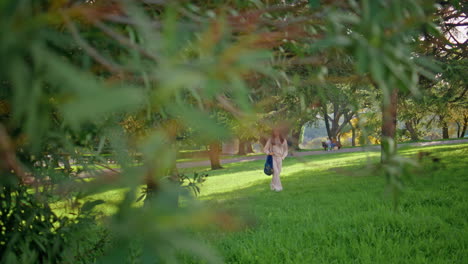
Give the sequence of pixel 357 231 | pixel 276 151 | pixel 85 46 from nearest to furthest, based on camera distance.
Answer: pixel 85 46
pixel 357 231
pixel 276 151

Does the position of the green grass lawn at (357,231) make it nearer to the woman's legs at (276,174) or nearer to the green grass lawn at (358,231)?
the green grass lawn at (358,231)

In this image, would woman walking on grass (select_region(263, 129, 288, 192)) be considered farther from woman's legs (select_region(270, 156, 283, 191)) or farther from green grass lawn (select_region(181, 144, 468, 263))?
green grass lawn (select_region(181, 144, 468, 263))

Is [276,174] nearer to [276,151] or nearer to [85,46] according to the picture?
[276,151]

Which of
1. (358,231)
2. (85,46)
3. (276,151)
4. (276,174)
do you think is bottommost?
(358,231)

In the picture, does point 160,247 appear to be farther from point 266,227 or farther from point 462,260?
point 266,227

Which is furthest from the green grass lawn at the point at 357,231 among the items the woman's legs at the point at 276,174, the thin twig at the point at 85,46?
the woman's legs at the point at 276,174

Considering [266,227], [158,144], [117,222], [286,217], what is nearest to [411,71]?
[158,144]

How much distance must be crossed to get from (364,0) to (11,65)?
0.75m

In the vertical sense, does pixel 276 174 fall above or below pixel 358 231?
above

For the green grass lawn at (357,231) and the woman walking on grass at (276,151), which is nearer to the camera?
the green grass lawn at (357,231)

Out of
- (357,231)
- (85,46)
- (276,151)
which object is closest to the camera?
(85,46)

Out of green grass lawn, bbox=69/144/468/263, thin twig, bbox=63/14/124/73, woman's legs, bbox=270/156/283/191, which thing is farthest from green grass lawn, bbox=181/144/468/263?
woman's legs, bbox=270/156/283/191

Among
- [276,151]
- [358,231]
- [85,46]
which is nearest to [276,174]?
[276,151]

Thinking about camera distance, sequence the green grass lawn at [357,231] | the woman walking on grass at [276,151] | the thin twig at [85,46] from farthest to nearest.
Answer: the woman walking on grass at [276,151] < the green grass lawn at [357,231] < the thin twig at [85,46]
